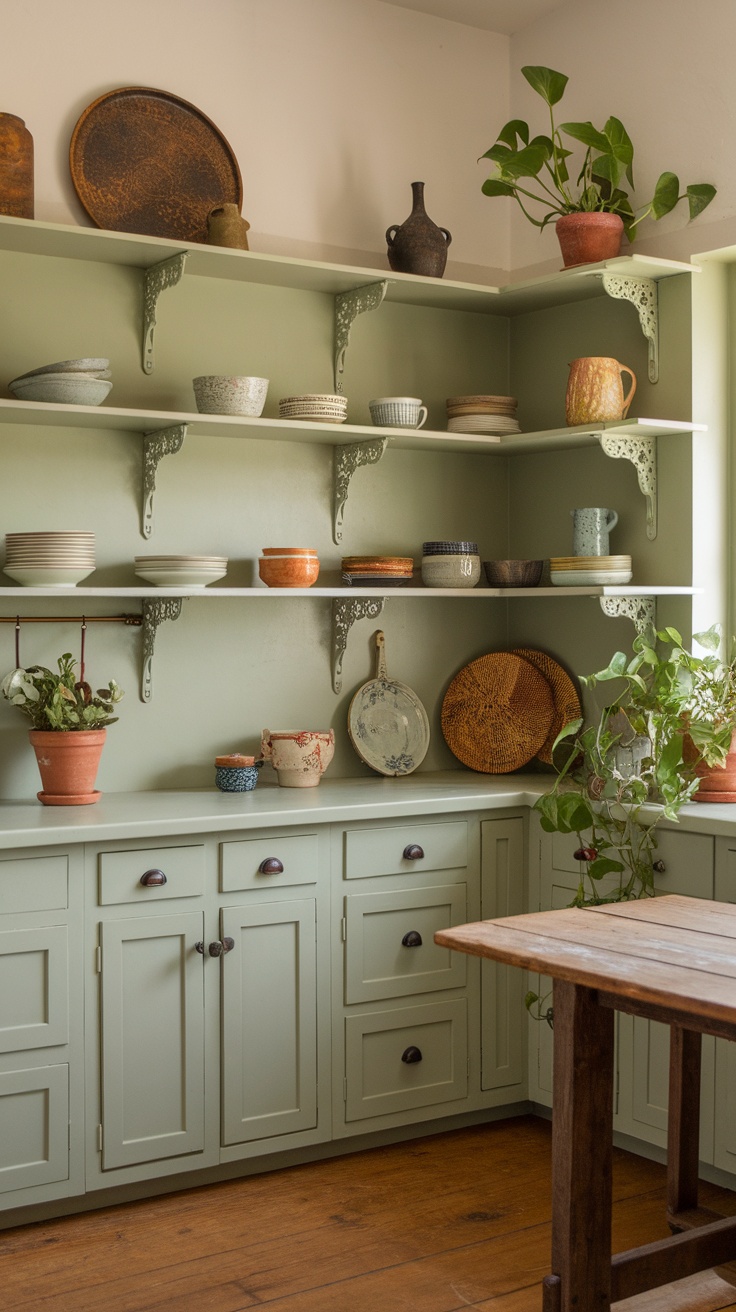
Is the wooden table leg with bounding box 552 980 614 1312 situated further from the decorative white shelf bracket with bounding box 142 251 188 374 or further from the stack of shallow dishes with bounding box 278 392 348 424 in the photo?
the decorative white shelf bracket with bounding box 142 251 188 374

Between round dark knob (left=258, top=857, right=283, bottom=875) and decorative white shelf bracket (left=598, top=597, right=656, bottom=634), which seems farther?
decorative white shelf bracket (left=598, top=597, right=656, bottom=634)

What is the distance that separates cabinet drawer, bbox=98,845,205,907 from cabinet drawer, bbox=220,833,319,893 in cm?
7

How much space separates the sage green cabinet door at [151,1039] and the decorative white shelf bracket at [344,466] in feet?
4.27

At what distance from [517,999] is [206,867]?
1.01 metres

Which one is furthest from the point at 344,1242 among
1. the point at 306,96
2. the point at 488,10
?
the point at 488,10

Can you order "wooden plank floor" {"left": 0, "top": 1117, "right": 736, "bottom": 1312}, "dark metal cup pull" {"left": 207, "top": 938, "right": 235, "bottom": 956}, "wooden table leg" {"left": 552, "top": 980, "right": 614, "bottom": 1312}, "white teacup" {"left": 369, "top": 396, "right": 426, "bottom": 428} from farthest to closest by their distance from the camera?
"white teacup" {"left": 369, "top": 396, "right": 426, "bottom": 428}
"dark metal cup pull" {"left": 207, "top": 938, "right": 235, "bottom": 956}
"wooden plank floor" {"left": 0, "top": 1117, "right": 736, "bottom": 1312}
"wooden table leg" {"left": 552, "top": 980, "right": 614, "bottom": 1312}

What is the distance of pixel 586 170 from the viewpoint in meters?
3.76

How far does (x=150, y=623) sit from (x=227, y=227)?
3.42 feet

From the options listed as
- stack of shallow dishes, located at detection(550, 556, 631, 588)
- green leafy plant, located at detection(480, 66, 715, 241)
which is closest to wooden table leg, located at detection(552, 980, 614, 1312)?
stack of shallow dishes, located at detection(550, 556, 631, 588)

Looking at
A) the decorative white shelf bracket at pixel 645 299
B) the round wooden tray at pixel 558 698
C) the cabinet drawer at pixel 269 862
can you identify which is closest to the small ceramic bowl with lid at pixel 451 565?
the round wooden tray at pixel 558 698

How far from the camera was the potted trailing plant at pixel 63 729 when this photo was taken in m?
3.25

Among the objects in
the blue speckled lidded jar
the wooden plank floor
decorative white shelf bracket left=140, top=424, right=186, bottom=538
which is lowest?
the wooden plank floor

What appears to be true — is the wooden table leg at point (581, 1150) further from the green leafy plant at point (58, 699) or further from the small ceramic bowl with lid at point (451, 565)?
the small ceramic bowl with lid at point (451, 565)

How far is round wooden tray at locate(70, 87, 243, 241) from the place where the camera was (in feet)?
11.5
